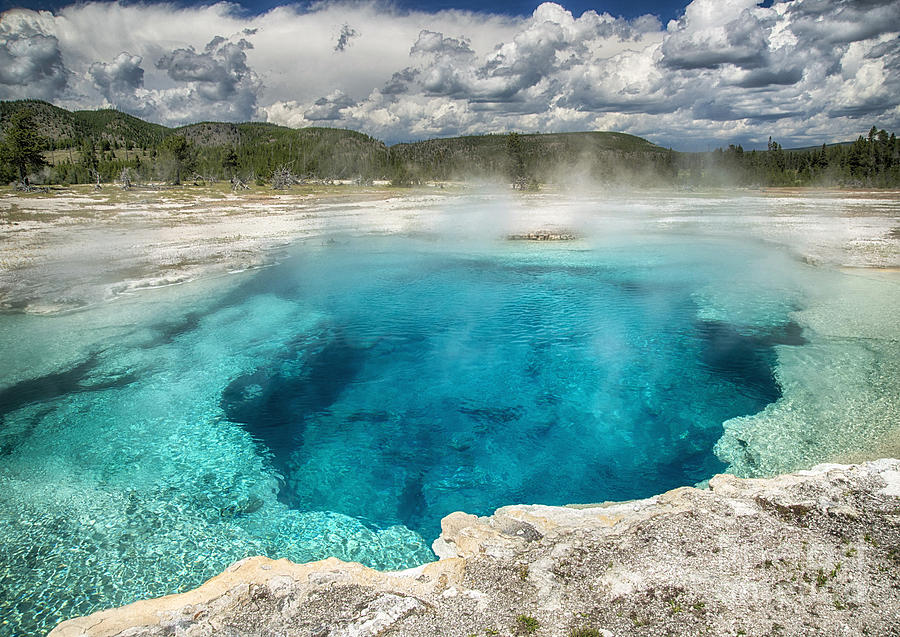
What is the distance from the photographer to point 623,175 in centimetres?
8569

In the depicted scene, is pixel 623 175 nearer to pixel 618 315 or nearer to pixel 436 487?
pixel 618 315

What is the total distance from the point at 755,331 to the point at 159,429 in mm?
12520

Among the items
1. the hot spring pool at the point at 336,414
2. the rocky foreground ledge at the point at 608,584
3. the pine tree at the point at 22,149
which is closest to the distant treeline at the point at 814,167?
the hot spring pool at the point at 336,414

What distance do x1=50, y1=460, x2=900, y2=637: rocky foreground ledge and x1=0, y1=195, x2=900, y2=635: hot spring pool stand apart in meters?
1.19

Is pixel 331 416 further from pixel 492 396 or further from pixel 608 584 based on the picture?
pixel 608 584

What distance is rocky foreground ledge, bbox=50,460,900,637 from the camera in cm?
369

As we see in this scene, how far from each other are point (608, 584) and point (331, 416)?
5.74 m

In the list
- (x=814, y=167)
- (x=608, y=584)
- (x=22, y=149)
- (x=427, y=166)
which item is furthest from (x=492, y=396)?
(x=427, y=166)

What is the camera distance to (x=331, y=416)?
870cm

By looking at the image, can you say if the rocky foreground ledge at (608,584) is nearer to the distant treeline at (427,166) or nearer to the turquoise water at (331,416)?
the turquoise water at (331,416)

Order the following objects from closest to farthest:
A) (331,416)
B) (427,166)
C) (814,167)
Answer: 1. (331,416)
2. (814,167)
3. (427,166)

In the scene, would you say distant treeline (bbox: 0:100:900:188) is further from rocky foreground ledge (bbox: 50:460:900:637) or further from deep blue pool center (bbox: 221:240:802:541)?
rocky foreground ledge (bbox: 50:460:900:637)

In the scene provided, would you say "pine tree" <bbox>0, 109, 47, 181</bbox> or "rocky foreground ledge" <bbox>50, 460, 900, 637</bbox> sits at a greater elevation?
"pine tree" <bbox>0, 109, 47, 181</bbox>

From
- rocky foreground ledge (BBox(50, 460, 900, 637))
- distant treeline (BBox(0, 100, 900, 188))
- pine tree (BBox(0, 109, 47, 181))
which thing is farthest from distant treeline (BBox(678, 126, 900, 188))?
pine tree (BBox(0, 109, 47, 181))
